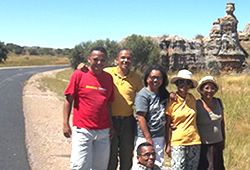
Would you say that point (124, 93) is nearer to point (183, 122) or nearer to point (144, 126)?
point (144, 126)

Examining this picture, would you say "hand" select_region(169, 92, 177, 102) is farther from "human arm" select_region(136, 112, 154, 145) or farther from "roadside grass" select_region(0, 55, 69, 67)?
"roadside grass" select_region(0, 55, 69, 67)

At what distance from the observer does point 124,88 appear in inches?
153

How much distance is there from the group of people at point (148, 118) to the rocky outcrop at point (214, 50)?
1611 cm

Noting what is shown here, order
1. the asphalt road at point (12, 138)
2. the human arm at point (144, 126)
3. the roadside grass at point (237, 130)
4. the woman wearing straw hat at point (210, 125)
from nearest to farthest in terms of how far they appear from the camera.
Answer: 1. the human arm at point (144, 126)
2. the woman wearing straw hat at point (210, 125)
3. the roadside grass at point (237, 130)
4. the asphalt road at point (12, 138)

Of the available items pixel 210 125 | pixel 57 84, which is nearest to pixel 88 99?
pixel 210 125

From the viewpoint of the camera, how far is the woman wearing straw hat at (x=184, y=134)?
139 inches

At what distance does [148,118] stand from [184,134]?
0.44m

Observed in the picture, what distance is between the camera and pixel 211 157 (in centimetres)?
378

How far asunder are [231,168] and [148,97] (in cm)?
228

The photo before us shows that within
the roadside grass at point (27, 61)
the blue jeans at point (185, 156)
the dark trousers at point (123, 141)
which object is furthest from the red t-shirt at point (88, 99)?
the roadside grass at point (27, 61)

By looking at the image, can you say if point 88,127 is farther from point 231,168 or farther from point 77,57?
point 77,57

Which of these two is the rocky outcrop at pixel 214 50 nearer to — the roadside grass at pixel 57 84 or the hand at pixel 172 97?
the roadside grass at pixel 57 84

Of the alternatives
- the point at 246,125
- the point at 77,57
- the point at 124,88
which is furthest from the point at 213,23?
the point at 124,88

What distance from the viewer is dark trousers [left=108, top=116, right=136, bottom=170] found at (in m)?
3.92
